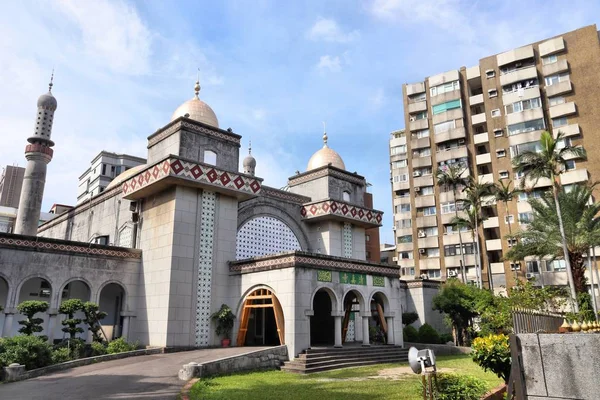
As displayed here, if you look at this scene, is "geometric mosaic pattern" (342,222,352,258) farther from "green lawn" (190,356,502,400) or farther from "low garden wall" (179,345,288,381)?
"green lawn" (190,356,502,400)

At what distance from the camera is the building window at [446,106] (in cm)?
4245

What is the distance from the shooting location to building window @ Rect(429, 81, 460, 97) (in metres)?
42.8

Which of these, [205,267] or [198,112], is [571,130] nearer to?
[198,112]

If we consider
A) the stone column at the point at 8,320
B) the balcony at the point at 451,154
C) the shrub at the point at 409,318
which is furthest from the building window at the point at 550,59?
the stone column at the point at 8,320

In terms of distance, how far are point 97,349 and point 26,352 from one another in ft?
10.3

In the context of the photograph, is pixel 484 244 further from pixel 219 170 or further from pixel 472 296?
pixel 219 170

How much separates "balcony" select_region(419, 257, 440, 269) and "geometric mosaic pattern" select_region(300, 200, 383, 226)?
57.8 feet

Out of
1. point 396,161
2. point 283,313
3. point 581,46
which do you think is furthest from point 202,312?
point 581,46

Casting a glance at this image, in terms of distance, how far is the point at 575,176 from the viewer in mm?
35219

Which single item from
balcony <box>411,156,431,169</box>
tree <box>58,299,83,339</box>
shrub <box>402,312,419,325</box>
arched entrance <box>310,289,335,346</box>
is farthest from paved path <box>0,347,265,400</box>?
balcony <box>411,156,431,169</box>

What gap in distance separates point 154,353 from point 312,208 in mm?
11390

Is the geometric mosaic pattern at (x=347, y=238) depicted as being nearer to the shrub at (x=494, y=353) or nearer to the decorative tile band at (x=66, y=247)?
the decorative tile band at (x=66, y=247)

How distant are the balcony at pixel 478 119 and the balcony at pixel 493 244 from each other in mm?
11005

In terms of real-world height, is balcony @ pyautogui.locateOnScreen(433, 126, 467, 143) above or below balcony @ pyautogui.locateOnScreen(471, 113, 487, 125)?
below
